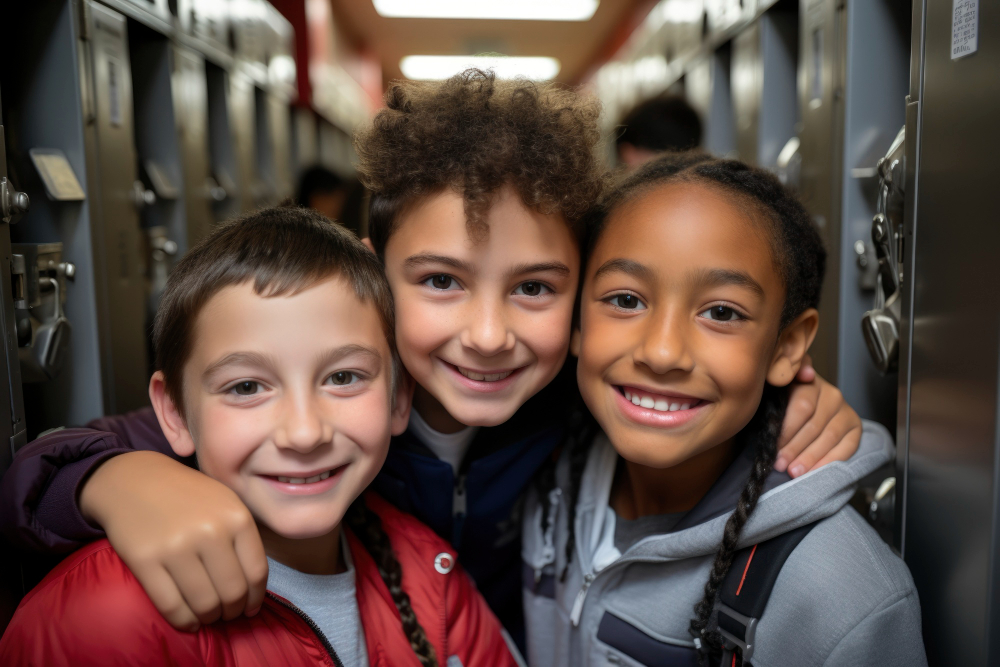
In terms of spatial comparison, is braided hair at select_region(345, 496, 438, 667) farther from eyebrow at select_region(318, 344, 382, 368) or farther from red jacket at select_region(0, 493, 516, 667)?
eyebrow at select_region(318, 344, 382, 368)

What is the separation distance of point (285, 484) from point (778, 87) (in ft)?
7.93

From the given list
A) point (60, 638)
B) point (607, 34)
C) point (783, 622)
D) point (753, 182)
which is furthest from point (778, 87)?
point (607, 34)

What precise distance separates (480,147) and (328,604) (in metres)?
0.77

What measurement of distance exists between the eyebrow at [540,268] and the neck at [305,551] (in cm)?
53

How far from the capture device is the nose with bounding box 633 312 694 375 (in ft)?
3.49

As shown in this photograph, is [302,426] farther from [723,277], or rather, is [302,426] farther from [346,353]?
[723,277]

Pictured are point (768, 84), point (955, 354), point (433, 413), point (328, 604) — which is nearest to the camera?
point (955, 354)

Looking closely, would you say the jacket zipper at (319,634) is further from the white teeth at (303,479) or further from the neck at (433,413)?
the neck at (433,413)

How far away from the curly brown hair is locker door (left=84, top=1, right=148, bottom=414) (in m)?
1.06

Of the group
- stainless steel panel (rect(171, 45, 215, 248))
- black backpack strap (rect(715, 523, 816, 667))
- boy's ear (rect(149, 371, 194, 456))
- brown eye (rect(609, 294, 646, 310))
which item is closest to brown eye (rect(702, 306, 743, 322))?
brown eye (rect(609, 294, 646, 310))

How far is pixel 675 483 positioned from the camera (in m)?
1.30

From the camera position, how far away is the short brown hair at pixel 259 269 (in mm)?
1030

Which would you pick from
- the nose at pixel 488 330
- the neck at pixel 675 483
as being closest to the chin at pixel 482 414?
the nose at pixel 488 330

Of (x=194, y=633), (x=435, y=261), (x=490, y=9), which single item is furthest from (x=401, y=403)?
(x=490, y=9)
